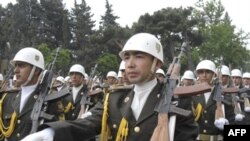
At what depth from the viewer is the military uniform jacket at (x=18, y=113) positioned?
585cm

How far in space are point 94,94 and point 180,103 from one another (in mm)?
6773

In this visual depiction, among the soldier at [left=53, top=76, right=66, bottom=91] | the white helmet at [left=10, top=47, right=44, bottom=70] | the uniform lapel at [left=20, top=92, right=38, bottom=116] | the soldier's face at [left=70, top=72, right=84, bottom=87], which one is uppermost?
the white helmet at [left=10, top=47, right=44, bottom=70]

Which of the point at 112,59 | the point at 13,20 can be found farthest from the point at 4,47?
the point at 112,59

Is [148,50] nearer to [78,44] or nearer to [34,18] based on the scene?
[78,44]

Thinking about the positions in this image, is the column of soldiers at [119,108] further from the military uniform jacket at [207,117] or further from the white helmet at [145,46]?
the military uniform jacket at [207,117]

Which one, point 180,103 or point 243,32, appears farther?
point 243,32

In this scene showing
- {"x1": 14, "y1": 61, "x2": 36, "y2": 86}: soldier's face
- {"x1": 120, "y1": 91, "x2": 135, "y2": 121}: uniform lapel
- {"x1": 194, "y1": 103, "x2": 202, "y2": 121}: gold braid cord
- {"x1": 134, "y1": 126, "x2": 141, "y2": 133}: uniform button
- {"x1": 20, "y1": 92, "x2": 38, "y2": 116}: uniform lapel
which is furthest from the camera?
{"x1": 194, "y1": 103, "x2": 202, "y2": 121}: gold braid cord

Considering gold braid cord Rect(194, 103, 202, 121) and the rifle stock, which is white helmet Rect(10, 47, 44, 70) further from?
gold braid cord Rect(194, 103, 202, 121)

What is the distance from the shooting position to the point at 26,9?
58125 millimetres

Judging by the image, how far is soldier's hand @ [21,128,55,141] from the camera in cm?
364

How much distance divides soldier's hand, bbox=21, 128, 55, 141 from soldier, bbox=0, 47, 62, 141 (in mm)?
2067

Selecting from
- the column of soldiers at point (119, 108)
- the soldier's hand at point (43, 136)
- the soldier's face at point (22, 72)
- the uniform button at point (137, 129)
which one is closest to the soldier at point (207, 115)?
the column of soldiers at point (119, 108)

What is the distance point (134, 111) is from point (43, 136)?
3.44ft

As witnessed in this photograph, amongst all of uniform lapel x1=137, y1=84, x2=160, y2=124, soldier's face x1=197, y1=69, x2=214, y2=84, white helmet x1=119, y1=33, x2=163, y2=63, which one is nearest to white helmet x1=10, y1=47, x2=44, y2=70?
white helmet x1=119, y1=33, x2=163, y2=63
